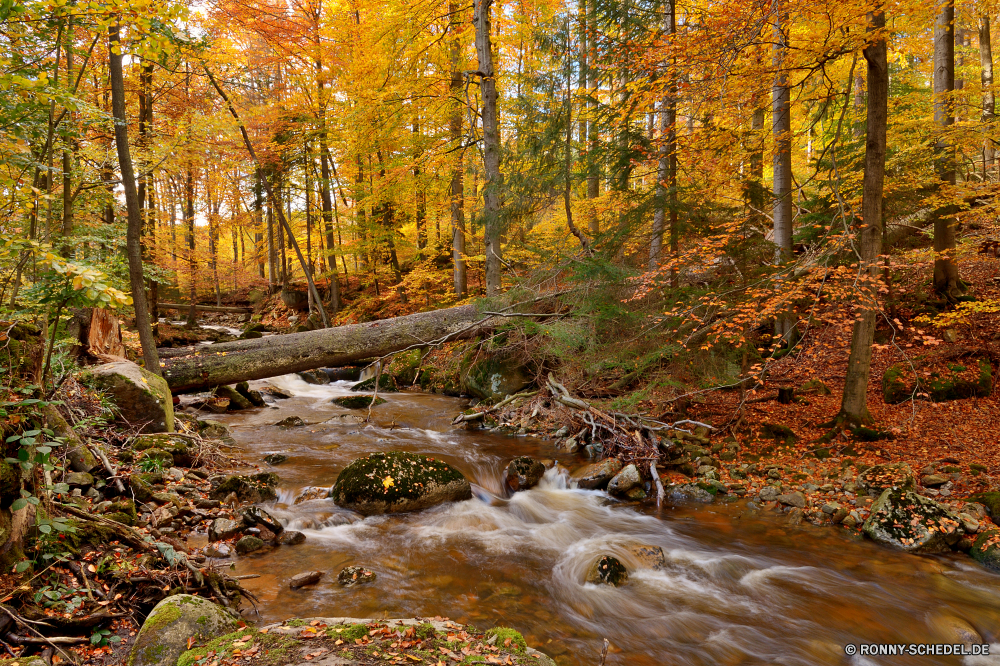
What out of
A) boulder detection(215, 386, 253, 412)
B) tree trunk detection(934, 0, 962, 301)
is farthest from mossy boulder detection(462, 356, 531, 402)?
tree trunk detection(934, 0, 962, 301)

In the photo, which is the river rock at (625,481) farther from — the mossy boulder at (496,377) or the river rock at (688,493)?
the mossy boulder at (496,377)

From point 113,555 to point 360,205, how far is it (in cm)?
1520

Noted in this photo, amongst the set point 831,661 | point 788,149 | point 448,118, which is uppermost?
point 448,118

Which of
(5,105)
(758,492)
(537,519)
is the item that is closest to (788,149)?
(758,492)

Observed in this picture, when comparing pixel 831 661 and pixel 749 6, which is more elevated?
pixel 749 6

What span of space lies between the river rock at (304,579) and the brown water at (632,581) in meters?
0.08

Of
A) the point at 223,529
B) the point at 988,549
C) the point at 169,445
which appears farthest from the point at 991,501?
the point at 169,445

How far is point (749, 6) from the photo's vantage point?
637cm

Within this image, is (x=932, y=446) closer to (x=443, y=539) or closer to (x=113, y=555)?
(x=443, y=539)

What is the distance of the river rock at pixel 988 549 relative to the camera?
4875 mm

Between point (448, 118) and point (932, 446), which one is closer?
point (932, 446)

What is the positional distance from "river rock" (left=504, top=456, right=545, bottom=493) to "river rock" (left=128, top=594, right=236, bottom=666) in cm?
462

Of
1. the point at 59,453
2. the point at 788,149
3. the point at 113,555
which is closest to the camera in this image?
the point at 113,555

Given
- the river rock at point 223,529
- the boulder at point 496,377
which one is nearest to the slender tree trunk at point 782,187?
the boulder at point 496,377
